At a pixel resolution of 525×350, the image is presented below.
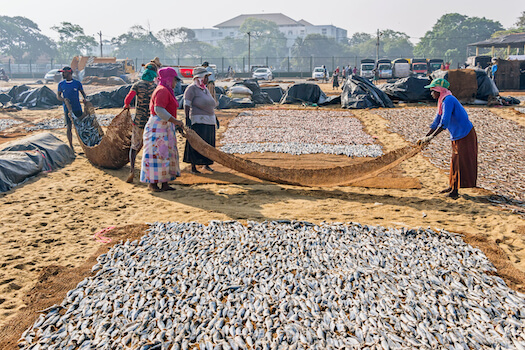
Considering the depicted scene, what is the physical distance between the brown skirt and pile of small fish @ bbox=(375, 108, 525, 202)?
0.68 m

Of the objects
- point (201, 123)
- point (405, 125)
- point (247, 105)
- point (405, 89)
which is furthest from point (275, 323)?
point (405, 89)

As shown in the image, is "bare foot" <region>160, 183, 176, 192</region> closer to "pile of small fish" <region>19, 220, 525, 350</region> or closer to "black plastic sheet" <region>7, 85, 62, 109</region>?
"pile of small fish" <region>19, 220, 525, 350</region>

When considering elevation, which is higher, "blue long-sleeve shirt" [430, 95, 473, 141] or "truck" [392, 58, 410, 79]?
"truck" [392, 58, 410, 79]

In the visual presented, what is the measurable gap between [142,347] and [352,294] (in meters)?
1.60

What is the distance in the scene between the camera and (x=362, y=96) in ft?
55.1

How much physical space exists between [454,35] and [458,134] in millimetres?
71466

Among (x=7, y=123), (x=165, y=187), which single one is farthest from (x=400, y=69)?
(x=165, y=187)

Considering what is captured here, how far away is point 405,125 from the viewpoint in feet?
40.7

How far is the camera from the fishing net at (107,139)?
7090 millimetres

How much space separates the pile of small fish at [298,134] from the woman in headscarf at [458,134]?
3.11 m

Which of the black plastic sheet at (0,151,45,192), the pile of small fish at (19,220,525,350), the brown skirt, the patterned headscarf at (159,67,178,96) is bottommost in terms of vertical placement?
the pile of small fish at (19,220,525,350)

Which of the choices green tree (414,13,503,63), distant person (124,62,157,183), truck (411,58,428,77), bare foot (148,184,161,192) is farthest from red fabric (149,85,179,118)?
green tree (414,13,503,63)

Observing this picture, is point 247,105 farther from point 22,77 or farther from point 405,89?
point 22,77

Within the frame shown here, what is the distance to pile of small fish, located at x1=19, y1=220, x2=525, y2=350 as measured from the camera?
2.80 metres
